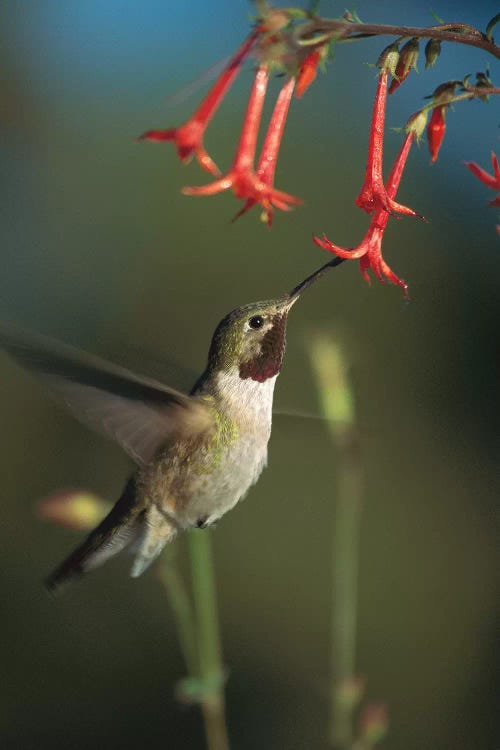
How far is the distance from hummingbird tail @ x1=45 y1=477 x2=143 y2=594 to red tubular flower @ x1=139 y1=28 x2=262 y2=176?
841mm

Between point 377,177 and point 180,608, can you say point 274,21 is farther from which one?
point 180,608

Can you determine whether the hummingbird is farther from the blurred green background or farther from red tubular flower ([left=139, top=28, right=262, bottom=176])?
the blurred green background

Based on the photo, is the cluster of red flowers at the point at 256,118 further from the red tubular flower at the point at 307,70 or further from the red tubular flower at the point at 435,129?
the red tubular flower at the point at 435,129

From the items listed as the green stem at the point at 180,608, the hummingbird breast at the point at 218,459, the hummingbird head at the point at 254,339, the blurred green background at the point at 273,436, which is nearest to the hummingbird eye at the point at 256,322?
the hummingbird head at the point at 254,339

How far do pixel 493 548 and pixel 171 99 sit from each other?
13.2ft

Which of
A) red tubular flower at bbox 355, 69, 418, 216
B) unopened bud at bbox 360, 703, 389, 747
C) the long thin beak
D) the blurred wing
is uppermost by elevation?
red tubular flower at bbox 355, 69, 418, 216

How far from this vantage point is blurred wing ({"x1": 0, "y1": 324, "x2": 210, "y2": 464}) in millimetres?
1464

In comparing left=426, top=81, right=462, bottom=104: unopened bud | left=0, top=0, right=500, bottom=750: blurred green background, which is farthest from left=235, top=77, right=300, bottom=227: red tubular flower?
left=0, top=0, right=500, bottom=750: blurred green background

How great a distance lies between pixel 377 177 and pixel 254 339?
40 cm

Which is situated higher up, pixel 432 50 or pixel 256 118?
pixel 432 50

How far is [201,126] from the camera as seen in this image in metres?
1.29

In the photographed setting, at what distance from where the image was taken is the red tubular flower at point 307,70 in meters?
1.30

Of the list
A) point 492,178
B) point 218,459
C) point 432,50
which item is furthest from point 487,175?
point 218,459

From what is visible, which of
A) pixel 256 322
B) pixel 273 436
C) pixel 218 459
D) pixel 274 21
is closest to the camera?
pixel 274 21
